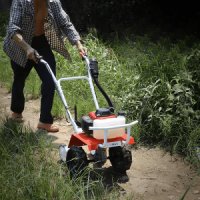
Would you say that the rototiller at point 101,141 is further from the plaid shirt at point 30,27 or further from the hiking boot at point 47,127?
the plaid shirt at point 30,27

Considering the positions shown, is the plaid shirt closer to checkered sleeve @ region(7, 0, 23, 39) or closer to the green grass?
checkered sleeve @ region(7, 0, 23, 39)

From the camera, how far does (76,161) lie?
153 inches

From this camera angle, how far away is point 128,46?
795 cm

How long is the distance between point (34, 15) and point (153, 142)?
1959 mm

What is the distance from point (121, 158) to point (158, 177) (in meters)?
0.48

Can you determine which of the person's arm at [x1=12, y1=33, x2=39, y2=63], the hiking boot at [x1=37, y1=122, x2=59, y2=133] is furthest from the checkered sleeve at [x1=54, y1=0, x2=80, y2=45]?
the hiking boot at [x1=37, y1=122, x2=59, y2=133]

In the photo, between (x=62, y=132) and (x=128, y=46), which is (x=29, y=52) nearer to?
(x=62, y=132)

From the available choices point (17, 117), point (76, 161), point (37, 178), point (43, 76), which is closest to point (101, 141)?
point (76, 161)

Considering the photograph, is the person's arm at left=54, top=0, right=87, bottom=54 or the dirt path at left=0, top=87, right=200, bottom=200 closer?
the dirt path at left=0, top=87, right=200, bottom=200

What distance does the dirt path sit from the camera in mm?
3939

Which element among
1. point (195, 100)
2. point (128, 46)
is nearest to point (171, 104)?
point (195, 100)

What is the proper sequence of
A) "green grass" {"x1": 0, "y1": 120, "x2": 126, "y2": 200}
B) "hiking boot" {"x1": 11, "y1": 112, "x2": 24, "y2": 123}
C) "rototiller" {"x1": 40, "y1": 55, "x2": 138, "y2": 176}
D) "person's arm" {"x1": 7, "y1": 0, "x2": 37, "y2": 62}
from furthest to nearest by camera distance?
"hiking boot" {"x1": 11, "y1": 112, "x2": 24, "y2": 123}
"person's arm" {"x1": 7, "y1": 0, "x2": 37, "y2": 62}
"rototiller" {"x1": 40, "y1": 55, "x2": 138, "y2": 176}
"green grass" {"x1": 0, "y1": 120, "x2": 126, "y2": 200}

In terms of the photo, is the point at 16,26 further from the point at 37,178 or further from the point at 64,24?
the point at 37,178

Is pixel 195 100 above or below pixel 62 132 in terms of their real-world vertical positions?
above
